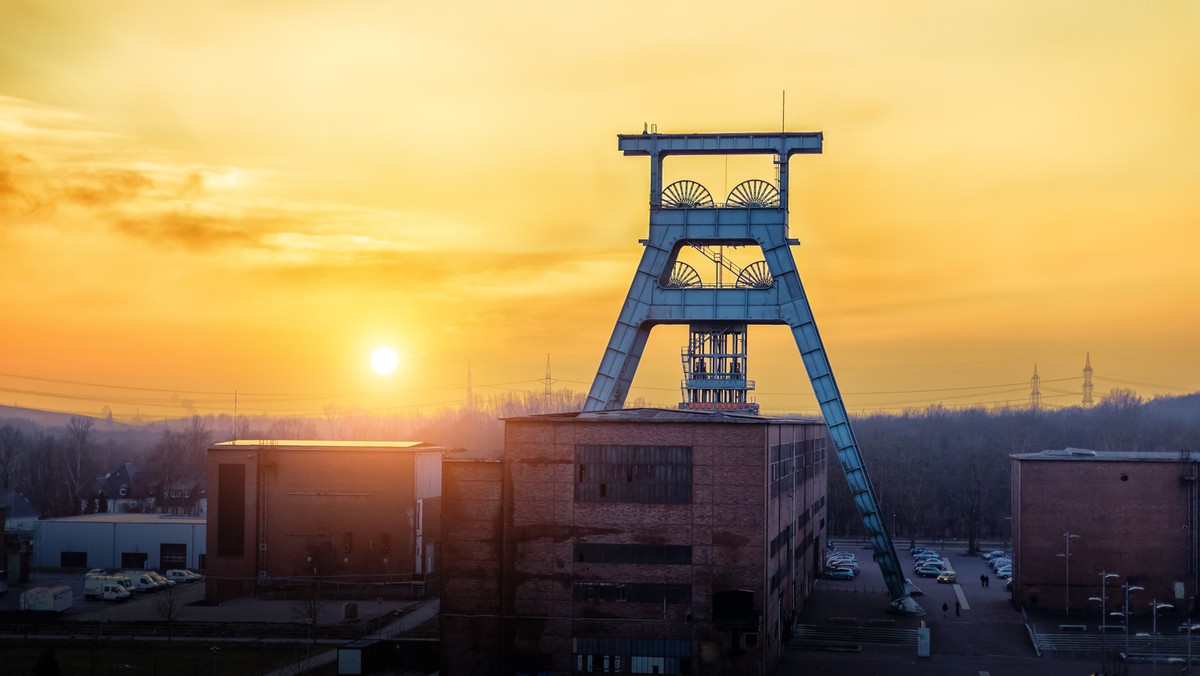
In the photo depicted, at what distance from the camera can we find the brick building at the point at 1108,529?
6419cm

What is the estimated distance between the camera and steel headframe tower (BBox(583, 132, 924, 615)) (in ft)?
200

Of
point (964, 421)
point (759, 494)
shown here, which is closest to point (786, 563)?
point (759, 494)

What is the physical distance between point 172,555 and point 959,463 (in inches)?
3407

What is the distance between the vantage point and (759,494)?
47344mm

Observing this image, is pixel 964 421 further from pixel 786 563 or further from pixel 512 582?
pixel 512 582

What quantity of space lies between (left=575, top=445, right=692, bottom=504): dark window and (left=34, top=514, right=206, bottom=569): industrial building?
1606 inches

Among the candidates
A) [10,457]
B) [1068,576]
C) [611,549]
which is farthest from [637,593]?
[10,457]

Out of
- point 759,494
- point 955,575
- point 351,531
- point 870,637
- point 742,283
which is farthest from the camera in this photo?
point 955,575

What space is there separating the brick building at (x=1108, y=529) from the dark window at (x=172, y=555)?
164 ft

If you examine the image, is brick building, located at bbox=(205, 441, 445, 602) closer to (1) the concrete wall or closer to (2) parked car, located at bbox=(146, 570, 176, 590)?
(2) parked car, located at bbox=(146, 570, 176, 590)

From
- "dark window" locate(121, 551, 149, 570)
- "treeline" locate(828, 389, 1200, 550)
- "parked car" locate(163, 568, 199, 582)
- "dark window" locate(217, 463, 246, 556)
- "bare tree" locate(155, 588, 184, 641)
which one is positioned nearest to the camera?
"bare tree" locate(155, 588, 184, 641)

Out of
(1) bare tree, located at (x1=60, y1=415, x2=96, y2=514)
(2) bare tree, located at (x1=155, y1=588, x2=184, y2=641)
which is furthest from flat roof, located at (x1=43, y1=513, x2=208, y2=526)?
(1) bare tree, located at (x1=60, y1=415, x2=96, y2=514)

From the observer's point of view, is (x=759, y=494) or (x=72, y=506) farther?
(x=72, y=506)

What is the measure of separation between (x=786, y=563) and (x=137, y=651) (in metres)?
28.4
